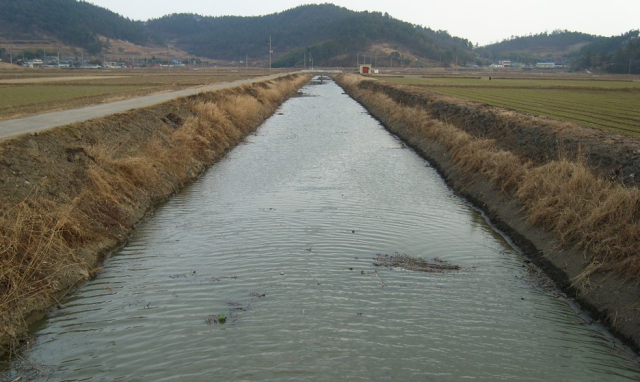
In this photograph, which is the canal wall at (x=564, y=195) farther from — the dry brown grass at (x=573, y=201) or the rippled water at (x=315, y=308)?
the rippled water at (x=315, y=308)

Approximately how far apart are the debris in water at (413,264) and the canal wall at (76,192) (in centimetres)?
586

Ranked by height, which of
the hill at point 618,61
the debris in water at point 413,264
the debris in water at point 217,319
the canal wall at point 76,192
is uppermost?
the hill at point 618,61

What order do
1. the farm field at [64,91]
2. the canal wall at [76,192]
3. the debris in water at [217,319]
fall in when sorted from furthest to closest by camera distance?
the farm field at [64,91], the canal wall at [76,192], the debris in water at [217,319]

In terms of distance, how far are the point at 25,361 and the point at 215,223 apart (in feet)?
23.2

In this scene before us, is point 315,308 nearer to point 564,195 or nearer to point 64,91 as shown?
point 564,195

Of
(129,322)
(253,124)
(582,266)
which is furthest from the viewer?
(253,124)

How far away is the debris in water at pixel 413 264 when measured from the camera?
11.3 metres

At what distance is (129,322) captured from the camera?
8.66 m

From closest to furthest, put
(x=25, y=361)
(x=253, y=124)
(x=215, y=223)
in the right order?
1. (x=25, y=361)
2. (x=215, y=223)
3. (x=253, y=124)

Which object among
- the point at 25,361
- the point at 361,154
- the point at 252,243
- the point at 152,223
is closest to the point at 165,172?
the point at 152,223

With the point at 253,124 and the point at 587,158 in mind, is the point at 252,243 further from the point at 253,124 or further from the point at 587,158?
the point at 253,124

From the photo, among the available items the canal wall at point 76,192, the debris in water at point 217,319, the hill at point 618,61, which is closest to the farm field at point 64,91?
the canal wall at point 76,192

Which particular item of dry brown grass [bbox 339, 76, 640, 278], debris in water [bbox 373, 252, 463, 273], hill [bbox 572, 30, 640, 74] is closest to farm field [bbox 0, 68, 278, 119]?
debris in water [bbox 373, 252, 463, 273]

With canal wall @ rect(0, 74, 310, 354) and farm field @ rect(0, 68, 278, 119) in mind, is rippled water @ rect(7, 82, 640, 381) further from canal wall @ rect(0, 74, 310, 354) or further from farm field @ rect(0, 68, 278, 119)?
farm field @ rect(0, 68, 278, 119)
